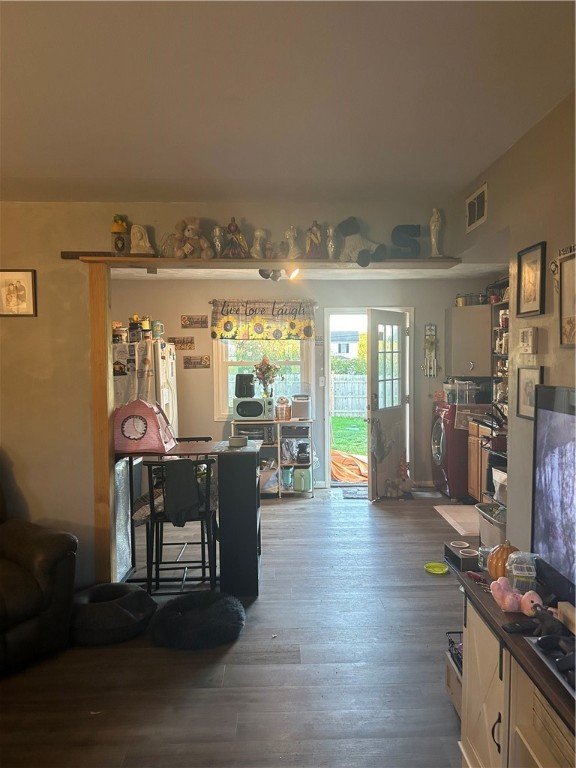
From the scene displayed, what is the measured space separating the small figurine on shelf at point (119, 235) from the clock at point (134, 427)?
1.07 metres

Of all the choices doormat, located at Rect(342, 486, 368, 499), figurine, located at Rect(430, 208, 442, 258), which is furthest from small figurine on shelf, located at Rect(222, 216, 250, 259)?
doormat, located at Rect(342, 486, 368, 499)

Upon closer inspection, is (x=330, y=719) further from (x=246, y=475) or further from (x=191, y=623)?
(x=246, y=475)

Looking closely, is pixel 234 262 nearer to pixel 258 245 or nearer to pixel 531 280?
pixel 258 245

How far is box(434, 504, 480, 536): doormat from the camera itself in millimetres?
4059

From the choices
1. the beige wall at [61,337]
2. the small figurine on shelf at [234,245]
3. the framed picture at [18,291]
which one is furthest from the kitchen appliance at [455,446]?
the framed picture at [18,291]

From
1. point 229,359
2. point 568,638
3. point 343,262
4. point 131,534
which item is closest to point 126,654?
point 131,534

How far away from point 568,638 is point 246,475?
2021 millimetres

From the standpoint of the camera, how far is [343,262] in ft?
10.1

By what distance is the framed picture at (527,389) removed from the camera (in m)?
2.03

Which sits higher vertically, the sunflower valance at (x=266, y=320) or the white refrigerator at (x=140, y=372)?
the sunflower valance at (x=266, y=320)

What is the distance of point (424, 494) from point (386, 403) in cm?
108

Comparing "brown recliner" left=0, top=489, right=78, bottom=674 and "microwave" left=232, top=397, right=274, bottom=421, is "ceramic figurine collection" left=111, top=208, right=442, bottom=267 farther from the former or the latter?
"microwave" left=232, top=397, right=274, bottom=421

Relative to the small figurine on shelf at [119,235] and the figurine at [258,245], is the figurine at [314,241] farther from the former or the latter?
the small figurine on shelf at [119,235]

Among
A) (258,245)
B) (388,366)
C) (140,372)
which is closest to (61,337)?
(258,245)
